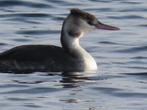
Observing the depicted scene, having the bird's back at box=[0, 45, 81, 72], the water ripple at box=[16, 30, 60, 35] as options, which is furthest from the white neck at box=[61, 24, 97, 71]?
the water ripple at box=[16, 30, 60, 35]

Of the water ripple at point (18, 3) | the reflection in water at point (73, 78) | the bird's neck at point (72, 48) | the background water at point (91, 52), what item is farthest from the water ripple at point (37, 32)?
the reflection in water at point (73, 78)

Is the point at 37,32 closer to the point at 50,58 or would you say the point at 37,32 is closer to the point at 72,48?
the point at 72,48

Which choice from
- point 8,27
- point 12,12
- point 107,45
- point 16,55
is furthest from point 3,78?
point 12,12

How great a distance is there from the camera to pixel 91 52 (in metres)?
18.3

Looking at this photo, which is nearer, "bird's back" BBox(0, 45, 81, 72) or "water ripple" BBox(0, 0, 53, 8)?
"bird's back" BBox(0, 45, 81, 72)

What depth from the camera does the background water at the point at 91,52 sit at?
13834mm

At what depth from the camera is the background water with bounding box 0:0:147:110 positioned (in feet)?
45.4

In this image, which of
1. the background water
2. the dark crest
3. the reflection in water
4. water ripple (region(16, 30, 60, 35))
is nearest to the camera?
the background water

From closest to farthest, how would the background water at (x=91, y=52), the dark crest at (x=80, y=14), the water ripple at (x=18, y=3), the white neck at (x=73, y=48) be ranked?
the background water at (x=91, y=52) < the white neck at (x=73, y=48) < the dark crest at (x=80, y=14) < the water ripple at (x=18, y=3)

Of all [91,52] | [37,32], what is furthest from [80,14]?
[37,32]

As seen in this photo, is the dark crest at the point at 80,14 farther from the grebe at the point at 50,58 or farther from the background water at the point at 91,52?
the background water at the point at 91,52

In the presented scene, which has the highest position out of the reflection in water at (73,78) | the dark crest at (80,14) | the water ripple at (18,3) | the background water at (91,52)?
the dark crest at (80,14)

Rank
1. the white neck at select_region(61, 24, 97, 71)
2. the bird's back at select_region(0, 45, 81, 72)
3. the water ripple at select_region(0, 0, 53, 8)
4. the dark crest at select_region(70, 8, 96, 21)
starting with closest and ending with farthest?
the bird's back at select_region(0, 45, 81, 72) → the white neck at select_region(61, 24, 97, 71) → the dark crest at select_region(70, 8, 96, 21) → the water ripple at select_region(0, 0, 53, 8)

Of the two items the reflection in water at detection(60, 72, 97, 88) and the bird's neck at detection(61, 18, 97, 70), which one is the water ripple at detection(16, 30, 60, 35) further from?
the reflection in water at detection(60, 72, 97, 88)
